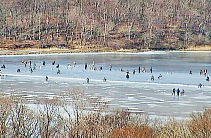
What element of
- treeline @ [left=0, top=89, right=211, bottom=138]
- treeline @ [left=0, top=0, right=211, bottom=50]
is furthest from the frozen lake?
treeline @ [left=0, top=0, right=211, bottom=50]

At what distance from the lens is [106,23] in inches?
4813

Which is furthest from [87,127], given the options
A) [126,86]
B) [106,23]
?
[106,23]

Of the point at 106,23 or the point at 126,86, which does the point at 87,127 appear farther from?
the point at 106,23

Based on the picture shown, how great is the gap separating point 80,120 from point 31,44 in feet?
285

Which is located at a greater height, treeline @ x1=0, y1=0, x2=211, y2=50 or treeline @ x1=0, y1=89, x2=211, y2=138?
treeline @ x1=0, y1=0, x2=211, y2=50

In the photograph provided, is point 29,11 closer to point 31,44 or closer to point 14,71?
point 31,44

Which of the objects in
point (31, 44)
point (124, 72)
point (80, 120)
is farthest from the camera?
point (31, 44)

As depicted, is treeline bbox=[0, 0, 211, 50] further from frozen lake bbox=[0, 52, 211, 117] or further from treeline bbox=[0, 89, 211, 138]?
treeline bbox=[0, 89, 211, 138]

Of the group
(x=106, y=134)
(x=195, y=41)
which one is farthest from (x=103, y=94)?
(x=195, y=41)

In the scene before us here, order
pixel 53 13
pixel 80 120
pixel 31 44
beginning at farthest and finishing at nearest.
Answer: pixel 53 13 < pixel 31 44 < pixel 80 120

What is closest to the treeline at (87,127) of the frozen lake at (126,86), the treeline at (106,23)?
the frozen lake at (126,86)

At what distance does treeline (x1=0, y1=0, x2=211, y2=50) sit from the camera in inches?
4259

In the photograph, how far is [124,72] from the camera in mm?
47875

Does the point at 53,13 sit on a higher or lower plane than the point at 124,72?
higher
